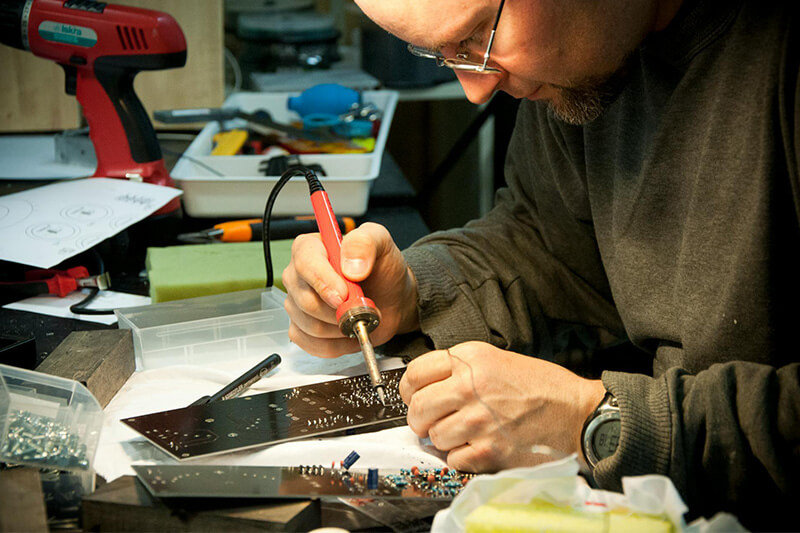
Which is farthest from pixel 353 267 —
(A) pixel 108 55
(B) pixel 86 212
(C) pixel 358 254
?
(A) pixel 108 55

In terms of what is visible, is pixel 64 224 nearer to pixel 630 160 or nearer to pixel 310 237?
pixel 310 237

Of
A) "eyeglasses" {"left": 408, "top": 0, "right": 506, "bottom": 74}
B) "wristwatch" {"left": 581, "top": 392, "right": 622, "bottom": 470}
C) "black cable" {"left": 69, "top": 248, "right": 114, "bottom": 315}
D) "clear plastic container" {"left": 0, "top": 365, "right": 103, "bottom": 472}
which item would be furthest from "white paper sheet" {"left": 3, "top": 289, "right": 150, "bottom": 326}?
"wristwatch" {"left": 581, "top": 392, "right": 622, "bottom": 470}

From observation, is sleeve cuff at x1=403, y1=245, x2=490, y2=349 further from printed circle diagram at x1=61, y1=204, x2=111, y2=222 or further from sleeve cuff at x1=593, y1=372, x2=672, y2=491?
Answer: printed circle diagram at x1=61, y1=204, x2=111, y2=222

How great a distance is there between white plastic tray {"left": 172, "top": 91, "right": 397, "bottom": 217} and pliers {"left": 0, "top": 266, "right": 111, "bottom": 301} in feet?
0.85

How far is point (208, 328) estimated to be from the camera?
3.44ft

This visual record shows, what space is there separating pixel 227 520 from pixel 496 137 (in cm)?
213

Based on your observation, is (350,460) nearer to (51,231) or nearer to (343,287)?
(343,287)

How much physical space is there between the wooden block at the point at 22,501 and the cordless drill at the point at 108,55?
77cm

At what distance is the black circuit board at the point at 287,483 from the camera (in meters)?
0.69

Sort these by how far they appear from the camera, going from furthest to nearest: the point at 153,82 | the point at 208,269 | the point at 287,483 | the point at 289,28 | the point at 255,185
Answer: the point at 289,28 < the point at 153,82 < the point at 255,185 < the point at 208,269 < the point at 287,483

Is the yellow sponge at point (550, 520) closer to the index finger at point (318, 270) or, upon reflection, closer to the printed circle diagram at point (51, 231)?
the index finger at point (318, 270)

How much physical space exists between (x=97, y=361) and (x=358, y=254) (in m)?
0.32

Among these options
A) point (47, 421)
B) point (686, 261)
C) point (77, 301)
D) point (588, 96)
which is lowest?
point (77, 301)

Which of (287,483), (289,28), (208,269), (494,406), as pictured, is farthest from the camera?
(289,28)
